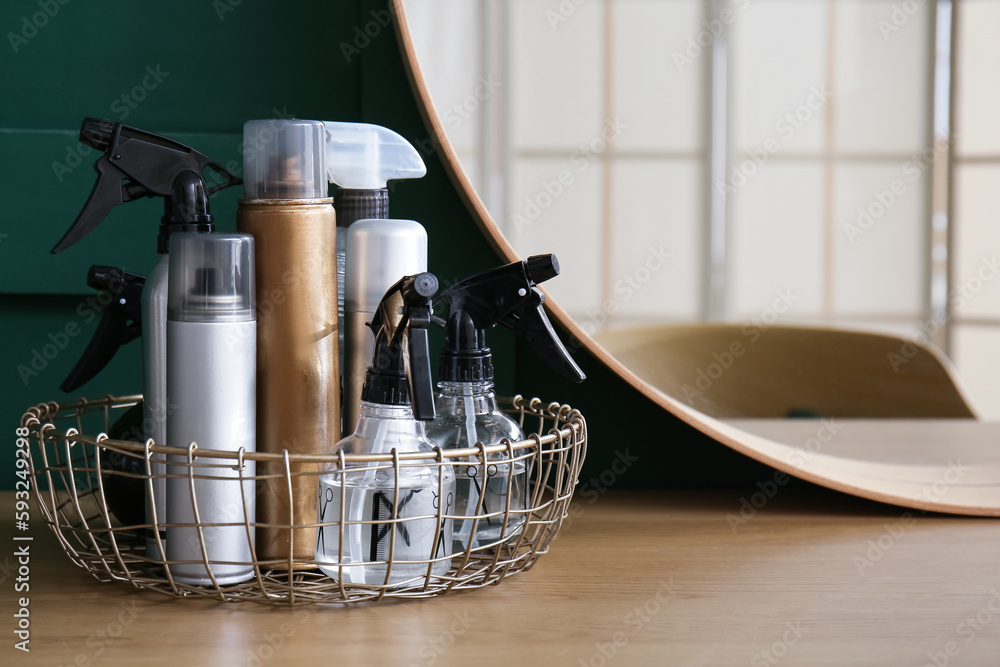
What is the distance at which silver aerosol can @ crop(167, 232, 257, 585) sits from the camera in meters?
0.40

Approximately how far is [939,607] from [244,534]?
0.34 metres

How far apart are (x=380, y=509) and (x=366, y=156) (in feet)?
0.65

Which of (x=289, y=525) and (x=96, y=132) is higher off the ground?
(x=96, y=132)

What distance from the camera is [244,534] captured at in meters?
0.42

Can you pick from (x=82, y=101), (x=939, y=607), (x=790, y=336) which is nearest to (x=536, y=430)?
(x=790, y=336)

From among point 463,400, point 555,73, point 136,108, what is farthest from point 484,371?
point 136,108

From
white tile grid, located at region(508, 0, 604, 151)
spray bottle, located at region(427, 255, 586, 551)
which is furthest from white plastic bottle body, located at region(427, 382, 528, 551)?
white tile grid, located at region(508, 0, 604, 151)

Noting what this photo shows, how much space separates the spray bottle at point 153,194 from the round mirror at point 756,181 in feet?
0.68

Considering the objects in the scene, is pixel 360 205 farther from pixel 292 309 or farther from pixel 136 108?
pixel 136 108

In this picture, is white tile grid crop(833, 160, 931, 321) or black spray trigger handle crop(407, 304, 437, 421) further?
white tile grid crop(833, 160, 931, 321)

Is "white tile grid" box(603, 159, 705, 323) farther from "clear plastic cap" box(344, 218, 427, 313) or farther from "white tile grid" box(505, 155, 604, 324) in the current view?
"clear plastic cap" box(344, 218, 427, 313)

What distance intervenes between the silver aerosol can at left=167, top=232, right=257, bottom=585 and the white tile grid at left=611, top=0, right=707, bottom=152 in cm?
29

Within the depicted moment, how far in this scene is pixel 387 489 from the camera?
407mm

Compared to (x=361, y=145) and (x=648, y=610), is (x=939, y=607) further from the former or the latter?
(x=361, y=145)
